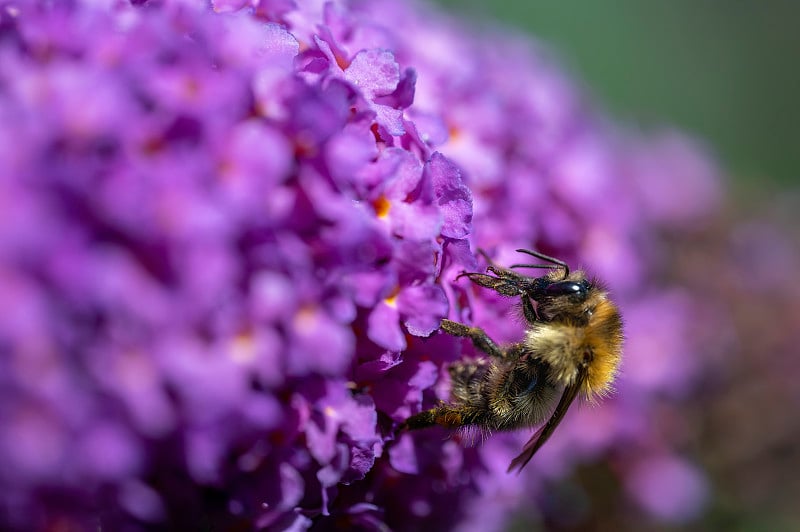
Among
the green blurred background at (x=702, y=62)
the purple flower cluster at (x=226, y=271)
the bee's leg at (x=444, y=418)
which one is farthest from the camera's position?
the green blurred background at (x=702, y=62)

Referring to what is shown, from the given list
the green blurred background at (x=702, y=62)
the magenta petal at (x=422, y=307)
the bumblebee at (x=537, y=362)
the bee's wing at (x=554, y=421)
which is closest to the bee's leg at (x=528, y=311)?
the bumblebee at (x=537, y=362)

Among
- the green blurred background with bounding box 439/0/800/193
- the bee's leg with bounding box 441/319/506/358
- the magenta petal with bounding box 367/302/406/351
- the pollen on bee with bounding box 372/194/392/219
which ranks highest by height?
the pollen on bee with bounding box 372/194/392/219

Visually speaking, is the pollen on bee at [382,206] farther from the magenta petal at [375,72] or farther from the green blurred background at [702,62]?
the green blurred background at [702,62]

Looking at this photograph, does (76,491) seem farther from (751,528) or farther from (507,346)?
(751,528)

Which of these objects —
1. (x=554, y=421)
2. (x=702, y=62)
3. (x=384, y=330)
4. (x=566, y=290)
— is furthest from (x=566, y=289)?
(x=702, y=62)

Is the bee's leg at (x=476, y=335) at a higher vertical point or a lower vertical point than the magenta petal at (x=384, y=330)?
lower

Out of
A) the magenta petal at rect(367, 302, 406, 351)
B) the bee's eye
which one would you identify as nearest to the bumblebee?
the bee's eye

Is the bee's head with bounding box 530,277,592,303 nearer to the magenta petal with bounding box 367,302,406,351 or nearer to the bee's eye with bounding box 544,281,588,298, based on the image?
the bee's eye with bounding box 544,281,588,298

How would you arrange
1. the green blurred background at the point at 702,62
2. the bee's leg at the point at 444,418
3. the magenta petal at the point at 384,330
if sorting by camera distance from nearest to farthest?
the magenta petal at the point at 384,330
the bee's leg at the point at 444,418
the green blurred background at the point at 702,62

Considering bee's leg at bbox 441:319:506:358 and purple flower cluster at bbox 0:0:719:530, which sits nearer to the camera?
purple flower cluster at bbox 0:0:719:530

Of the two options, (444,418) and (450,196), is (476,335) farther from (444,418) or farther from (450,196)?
(450,196)
